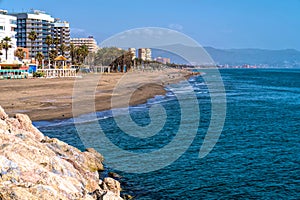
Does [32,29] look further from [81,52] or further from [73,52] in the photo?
[81,52]

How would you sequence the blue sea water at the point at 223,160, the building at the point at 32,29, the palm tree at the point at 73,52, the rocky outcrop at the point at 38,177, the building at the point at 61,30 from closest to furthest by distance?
1. the rocky outcrop at the point at 38,177
2. the blue sea water at the point at 223,160
3. the palm tree at the point at 73,52
4. the building at the point at 32,29
5. the building at the point at 61,30

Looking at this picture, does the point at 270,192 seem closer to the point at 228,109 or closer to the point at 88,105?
the point at 88,105

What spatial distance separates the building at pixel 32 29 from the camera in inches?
5197

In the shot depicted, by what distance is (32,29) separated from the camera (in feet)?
441

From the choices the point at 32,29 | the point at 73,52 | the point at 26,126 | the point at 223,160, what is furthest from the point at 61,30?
the point at 26,126

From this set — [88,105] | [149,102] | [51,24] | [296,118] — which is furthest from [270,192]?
[51,24]

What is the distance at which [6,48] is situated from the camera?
268 feet

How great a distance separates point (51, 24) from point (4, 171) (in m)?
136

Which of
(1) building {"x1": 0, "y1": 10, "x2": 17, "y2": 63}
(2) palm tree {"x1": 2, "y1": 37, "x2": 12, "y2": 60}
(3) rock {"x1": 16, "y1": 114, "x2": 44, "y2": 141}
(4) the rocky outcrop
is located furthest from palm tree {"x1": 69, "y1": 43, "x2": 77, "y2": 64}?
(4) the rocky outcrop

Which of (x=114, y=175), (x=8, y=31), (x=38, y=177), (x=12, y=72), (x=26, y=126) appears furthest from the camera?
(x=8, y=31)

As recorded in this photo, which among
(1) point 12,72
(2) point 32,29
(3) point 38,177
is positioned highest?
(2) point 32,29

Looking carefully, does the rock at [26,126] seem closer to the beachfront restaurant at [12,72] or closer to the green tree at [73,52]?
the beachfront restaurant at [12,72]

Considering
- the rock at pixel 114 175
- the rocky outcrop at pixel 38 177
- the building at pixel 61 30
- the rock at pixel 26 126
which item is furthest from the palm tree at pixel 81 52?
the rocky outcrop at pixel 38 177

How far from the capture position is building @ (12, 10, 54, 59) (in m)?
132
